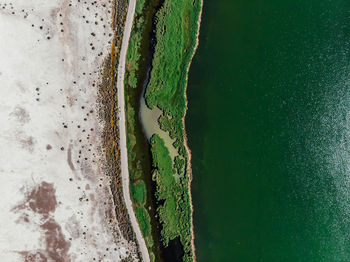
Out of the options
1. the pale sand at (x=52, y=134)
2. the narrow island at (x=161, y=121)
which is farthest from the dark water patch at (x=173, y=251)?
the pale sand at (x=52, y=134)

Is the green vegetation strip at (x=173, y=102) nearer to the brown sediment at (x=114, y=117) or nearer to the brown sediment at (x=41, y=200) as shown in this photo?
the brown sediment at (x=114, y=117)

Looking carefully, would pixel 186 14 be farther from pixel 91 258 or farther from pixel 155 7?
pixel 91 258

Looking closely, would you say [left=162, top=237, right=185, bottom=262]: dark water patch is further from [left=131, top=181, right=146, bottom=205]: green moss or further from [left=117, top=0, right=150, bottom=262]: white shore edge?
[left=131, top=181, right=146, bottom=205]: green moss

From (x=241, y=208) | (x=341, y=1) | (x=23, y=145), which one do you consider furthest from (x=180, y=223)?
(x=341, y=1)

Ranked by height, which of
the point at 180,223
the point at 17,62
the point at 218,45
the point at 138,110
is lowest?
the point at 180,223

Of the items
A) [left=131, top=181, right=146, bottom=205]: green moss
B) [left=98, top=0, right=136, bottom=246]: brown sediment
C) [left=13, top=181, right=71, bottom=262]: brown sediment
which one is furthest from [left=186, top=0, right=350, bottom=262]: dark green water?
[left=13, top=181, right=71, bottom=262]: brown sediment

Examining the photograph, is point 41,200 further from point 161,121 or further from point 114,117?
point 161,121

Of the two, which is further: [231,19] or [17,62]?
[231,19]

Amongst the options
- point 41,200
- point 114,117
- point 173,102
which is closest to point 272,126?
point 173,102
